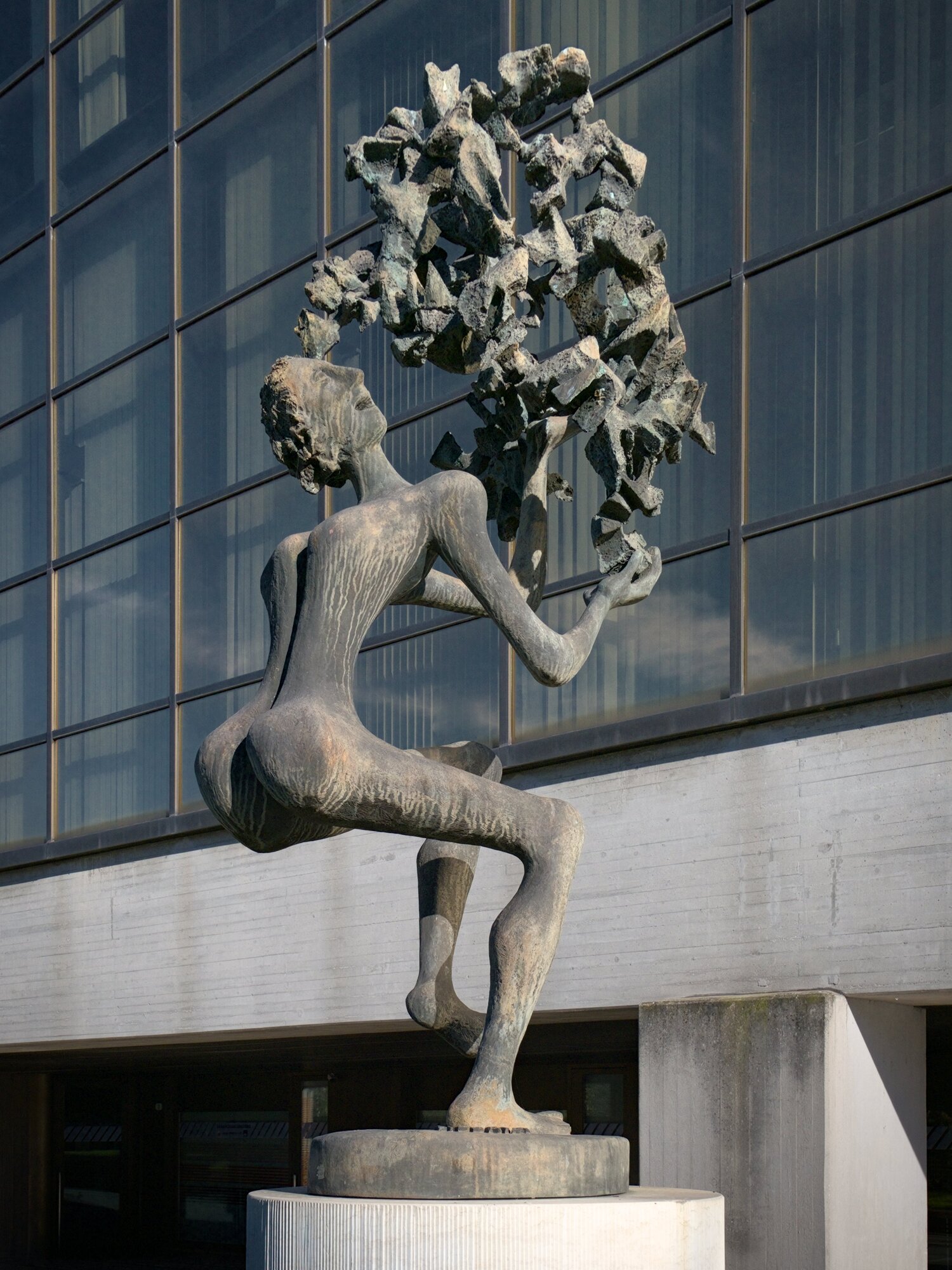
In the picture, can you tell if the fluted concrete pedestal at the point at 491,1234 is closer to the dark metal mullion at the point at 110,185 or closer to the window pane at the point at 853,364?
the window pane at the point at 853,364

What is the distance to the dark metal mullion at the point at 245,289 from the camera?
16.3 meters

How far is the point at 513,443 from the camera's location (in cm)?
607

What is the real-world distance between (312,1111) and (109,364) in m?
10.2

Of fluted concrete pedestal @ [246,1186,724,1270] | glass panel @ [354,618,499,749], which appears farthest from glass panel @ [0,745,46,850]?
fluted concrete pedestal @ [246,1186,724,1270]

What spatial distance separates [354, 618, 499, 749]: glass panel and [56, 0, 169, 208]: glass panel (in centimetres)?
652

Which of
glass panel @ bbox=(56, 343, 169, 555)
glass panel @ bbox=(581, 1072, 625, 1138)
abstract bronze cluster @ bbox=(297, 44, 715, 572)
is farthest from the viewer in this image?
glass panel @ bbox=(581, 1072, 625, 1138)

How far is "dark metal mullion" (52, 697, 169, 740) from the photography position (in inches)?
684

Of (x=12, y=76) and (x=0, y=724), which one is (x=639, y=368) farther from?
(x=12, y=76)

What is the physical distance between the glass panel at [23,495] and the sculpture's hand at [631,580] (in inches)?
574

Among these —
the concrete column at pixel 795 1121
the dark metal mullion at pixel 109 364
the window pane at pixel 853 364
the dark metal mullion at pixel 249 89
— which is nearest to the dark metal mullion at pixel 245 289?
the dark metal mullion at pixel 249 89

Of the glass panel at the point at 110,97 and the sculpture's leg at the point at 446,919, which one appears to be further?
the glass panel at the point at 110,97

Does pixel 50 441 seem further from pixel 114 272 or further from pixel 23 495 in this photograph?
pixel 114 272

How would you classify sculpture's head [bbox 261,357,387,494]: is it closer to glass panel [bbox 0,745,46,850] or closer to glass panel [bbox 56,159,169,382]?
glass panel [bbox 56,159,169,382]

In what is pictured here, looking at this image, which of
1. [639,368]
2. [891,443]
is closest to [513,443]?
[639,368]
